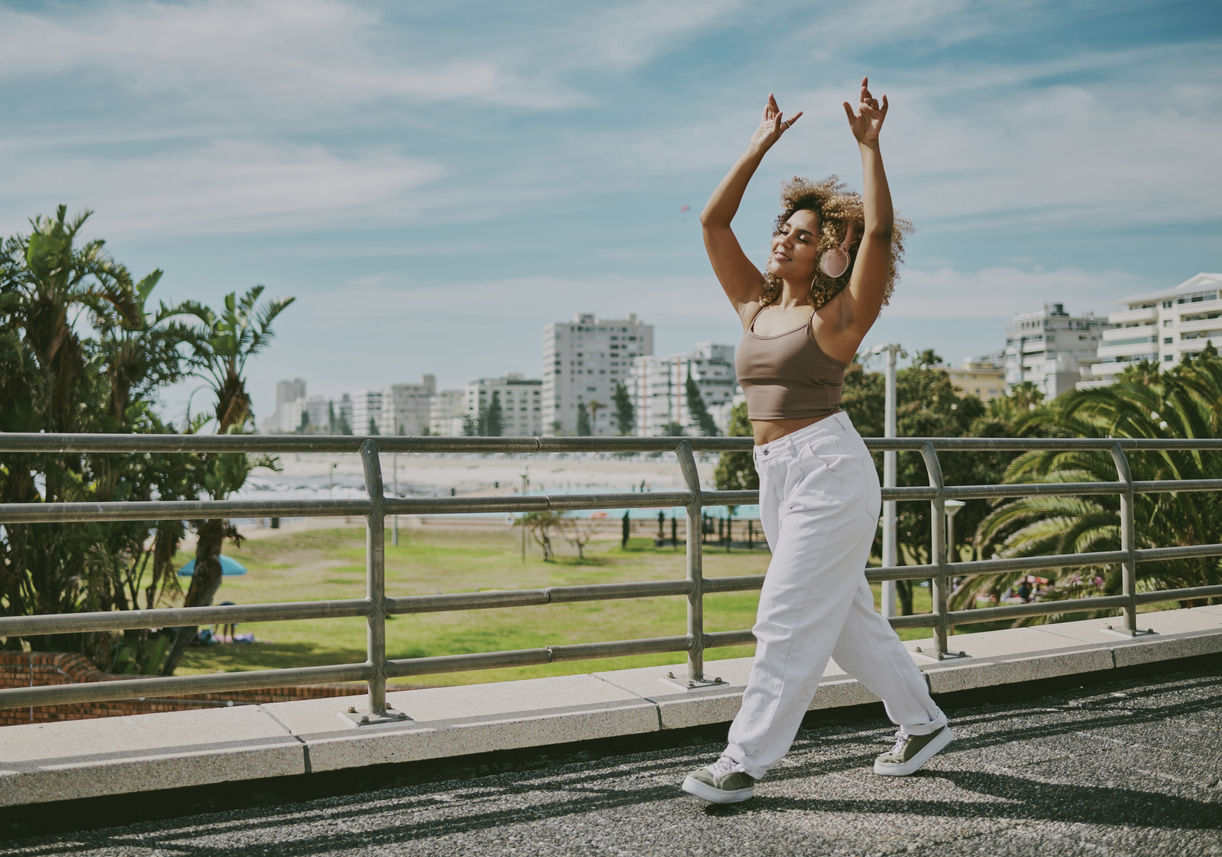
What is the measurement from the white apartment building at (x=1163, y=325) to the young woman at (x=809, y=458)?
A: 131172 mm

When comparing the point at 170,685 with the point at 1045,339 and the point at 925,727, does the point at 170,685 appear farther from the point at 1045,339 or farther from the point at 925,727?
the point at 1045,339

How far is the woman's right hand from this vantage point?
10.9 feet

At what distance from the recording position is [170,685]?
320 centimetres

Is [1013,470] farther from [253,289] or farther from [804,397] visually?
[253,289]

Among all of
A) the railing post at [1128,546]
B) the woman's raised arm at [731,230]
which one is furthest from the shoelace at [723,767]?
the railing post at [1128,546]

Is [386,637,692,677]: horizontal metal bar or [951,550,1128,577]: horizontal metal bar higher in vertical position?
[951,550,1128,577]: horizontal metal bar

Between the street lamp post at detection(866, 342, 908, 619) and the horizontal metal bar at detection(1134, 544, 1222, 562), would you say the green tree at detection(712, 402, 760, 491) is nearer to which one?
the street lamp post at detection(866, 342, 908, 619)

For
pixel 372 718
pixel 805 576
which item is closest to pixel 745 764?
pixel 805 576

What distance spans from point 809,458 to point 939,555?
189 centimetres

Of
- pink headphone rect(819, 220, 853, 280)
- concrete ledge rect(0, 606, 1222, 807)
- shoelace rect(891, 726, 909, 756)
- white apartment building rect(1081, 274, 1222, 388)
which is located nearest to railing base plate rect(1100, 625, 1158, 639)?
concrete ledge rect(0, 606, 1222, 807)

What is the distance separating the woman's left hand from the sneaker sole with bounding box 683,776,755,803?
190 centimetres

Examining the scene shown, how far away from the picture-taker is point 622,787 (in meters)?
3.23

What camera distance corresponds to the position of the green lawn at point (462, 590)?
23938mm

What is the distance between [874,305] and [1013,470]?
9.91m
